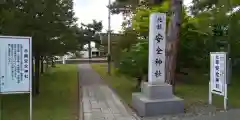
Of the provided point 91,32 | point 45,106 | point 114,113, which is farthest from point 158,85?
point 91,32

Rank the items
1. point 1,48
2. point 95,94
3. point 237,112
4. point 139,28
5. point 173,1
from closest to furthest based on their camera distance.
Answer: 1. point 1,48
2. point 237,112
3. point 173,1
4. point 95,94
5. point 139,28

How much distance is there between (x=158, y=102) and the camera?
8.68 m

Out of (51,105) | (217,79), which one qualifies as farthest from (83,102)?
(217,79)

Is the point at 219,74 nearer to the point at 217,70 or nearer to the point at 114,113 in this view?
the point at 217,70

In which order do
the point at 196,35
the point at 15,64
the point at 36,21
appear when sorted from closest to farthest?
1. the point at 15,64
2. the point at 36,21
3. the point at 196,35

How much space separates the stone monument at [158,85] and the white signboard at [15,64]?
3539 mm

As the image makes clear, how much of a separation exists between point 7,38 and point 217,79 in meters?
6.78

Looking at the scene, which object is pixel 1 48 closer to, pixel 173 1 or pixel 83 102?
pixel 83 102

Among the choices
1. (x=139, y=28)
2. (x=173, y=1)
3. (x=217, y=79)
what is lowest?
(x=217, y=79)

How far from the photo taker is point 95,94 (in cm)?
1287

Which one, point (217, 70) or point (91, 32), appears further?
point (91, 32)

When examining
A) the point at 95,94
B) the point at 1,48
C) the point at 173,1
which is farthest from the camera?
the point at 95,94

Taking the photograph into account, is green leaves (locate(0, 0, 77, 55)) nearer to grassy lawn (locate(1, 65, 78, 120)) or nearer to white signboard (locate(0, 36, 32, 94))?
grassy lawn (locate(1, 65, 78, 120))

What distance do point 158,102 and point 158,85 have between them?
1.91 ft
